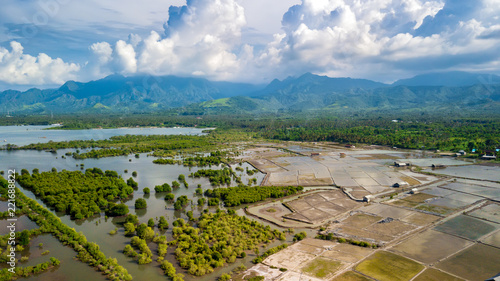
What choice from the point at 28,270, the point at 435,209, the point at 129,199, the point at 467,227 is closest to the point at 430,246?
the point at 467,227

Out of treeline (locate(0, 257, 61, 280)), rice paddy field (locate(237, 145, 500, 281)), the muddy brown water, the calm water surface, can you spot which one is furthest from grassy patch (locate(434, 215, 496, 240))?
treeline (locate(0, 257, 61, 280))

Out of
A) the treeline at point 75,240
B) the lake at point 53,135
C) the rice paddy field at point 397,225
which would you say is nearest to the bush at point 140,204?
the treeline at point 75,240

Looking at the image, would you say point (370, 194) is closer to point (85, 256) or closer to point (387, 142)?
point (85, 256)

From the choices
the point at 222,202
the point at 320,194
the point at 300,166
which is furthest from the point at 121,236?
the point at 300,166

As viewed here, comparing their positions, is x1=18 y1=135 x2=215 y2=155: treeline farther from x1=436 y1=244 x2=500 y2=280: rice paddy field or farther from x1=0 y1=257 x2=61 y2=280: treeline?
x1=436 y1=244 x2=500 y2=280: rice paddy field

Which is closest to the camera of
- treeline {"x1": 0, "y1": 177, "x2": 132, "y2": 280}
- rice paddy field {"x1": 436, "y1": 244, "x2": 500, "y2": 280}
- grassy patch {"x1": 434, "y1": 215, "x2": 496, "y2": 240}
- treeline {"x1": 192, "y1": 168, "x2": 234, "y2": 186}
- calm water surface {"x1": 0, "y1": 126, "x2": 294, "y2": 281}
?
rice paddy field {"x1": 436, "y1": 244, "x2": 500, "y2": 280}

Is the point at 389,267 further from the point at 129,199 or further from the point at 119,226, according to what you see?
the point at 129,199

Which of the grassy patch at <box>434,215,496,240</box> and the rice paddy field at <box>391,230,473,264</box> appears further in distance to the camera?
the grassy patch at <box>434,215,496,240</box>
